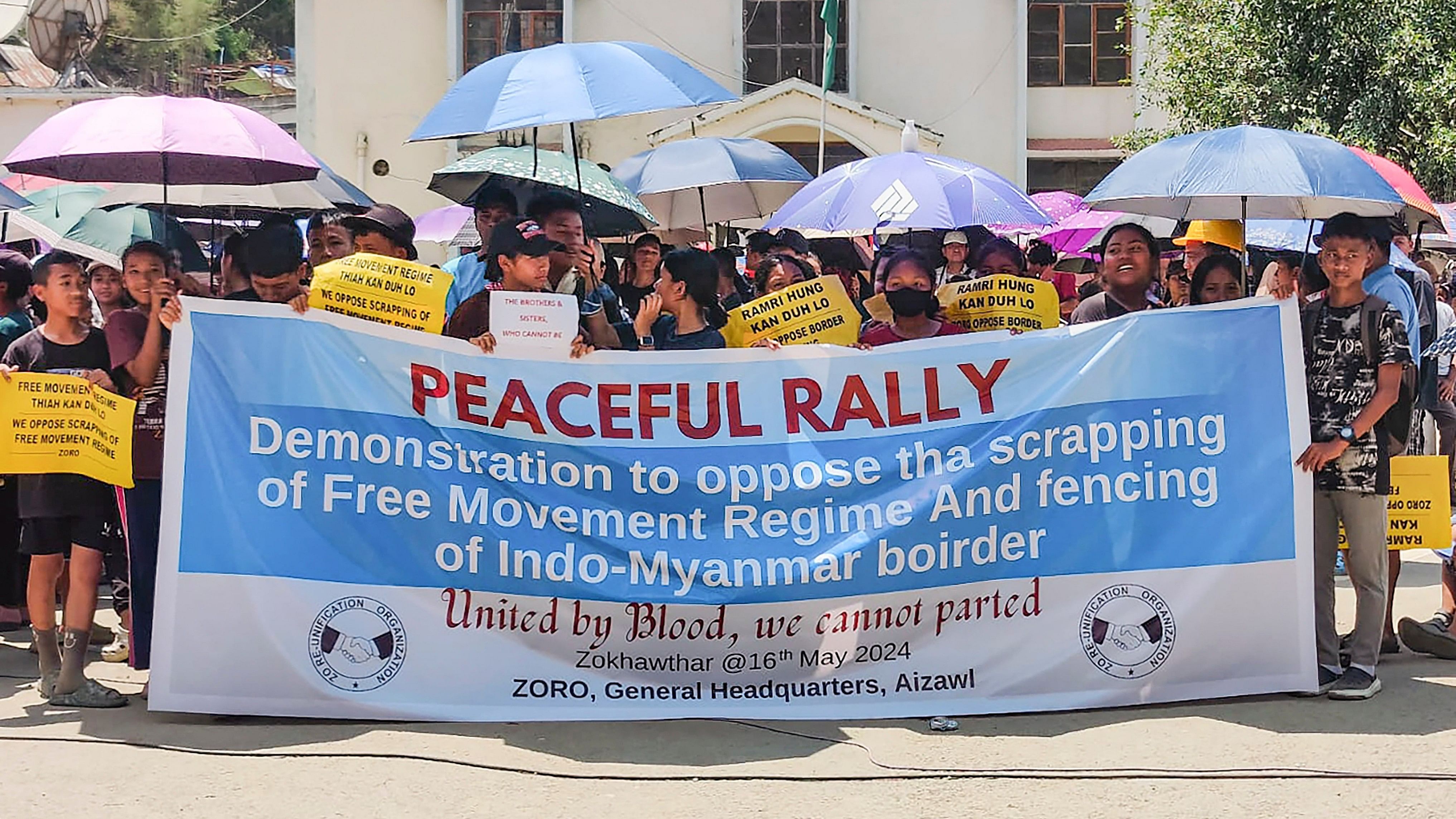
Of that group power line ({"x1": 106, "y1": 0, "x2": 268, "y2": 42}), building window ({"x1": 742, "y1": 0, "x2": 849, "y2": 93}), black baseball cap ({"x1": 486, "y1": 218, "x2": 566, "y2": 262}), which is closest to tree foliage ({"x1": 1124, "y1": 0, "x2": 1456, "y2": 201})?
building window ({"x1": 742, "y1": 0, "x2": 849, "y2": 93})

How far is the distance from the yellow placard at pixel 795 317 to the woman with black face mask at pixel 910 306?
0.19 m

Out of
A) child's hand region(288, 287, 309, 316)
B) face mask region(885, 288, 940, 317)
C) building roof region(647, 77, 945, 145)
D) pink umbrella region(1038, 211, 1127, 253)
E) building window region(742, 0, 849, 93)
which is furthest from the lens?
building window region(742, 0, 849, 93)

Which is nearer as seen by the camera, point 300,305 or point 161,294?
point 300,305

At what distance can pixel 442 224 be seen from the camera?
1291cm

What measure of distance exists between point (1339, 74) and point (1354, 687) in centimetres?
1079

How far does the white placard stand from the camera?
19.9 ft

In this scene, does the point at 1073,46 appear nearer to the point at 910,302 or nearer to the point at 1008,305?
the point at 1008,305

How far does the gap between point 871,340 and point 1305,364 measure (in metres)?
1.64

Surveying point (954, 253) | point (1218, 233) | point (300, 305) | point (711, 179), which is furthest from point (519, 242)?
point (954, 253)

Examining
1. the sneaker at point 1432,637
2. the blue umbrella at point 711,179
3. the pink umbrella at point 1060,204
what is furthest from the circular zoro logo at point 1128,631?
the pink umbrella at point 1060,204

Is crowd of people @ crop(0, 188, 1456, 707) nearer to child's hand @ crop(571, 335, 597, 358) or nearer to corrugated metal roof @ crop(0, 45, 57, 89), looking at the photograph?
child's hand @ crop(571, 335, 597, 358)

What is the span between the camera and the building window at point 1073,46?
82.0 ft

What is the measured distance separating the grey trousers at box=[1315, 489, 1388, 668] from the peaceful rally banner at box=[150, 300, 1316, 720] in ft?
1.02

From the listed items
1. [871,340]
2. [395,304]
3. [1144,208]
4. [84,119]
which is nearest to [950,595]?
[871,340]
